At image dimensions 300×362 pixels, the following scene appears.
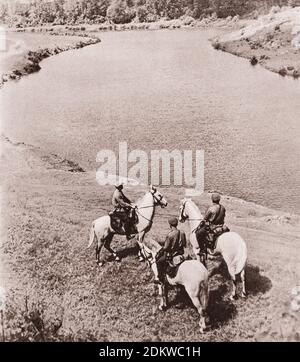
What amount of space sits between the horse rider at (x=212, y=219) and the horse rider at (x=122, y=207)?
240 cm

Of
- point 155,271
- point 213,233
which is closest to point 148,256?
point 155,271

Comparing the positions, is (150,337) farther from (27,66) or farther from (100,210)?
(27,66)

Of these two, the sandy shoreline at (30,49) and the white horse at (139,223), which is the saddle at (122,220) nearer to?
the white horse at (139,223)

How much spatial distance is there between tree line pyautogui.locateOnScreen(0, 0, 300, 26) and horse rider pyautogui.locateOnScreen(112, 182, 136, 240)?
9.11 meters

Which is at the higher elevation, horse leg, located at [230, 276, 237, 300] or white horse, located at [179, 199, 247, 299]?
white horse, located at [179, 199, 247, 299]

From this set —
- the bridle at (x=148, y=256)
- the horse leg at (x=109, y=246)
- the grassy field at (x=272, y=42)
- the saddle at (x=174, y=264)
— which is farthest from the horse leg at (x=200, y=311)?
the grassy field at (x=272, y=42)

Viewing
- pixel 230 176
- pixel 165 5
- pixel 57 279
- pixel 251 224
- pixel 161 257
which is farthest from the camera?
pixel 165 5

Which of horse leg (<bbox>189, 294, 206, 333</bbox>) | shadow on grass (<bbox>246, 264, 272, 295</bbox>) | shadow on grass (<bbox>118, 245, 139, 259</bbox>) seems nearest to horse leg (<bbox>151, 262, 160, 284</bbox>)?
horse leg (<bbox>189, 294, 206, 333</bbox>)

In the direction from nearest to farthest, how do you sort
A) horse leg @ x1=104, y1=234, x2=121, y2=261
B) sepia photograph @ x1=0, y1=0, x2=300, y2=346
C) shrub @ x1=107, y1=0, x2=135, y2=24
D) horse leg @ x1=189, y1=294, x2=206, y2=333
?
horse leg @ x1=189, y1=294, x2=206, y2=333 < sepia photograph @ x1=0, y1=0, x2=300, y2=346 < horse leg @ x1=104, y1=234, x2=121, y2=261 < shrub @ x1=107, y1=0, x2=135, y2=24

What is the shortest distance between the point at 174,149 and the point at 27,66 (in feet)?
24.8

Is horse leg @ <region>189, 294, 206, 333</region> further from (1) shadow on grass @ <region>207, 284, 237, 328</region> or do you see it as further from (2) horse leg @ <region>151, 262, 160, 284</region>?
(2) horse leg @ <region>151, 262, 160, 284</region>

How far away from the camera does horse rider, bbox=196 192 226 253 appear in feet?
49.4

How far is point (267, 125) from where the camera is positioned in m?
20.4

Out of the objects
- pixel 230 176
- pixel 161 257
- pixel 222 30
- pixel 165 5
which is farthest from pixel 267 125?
pixel 161 257
